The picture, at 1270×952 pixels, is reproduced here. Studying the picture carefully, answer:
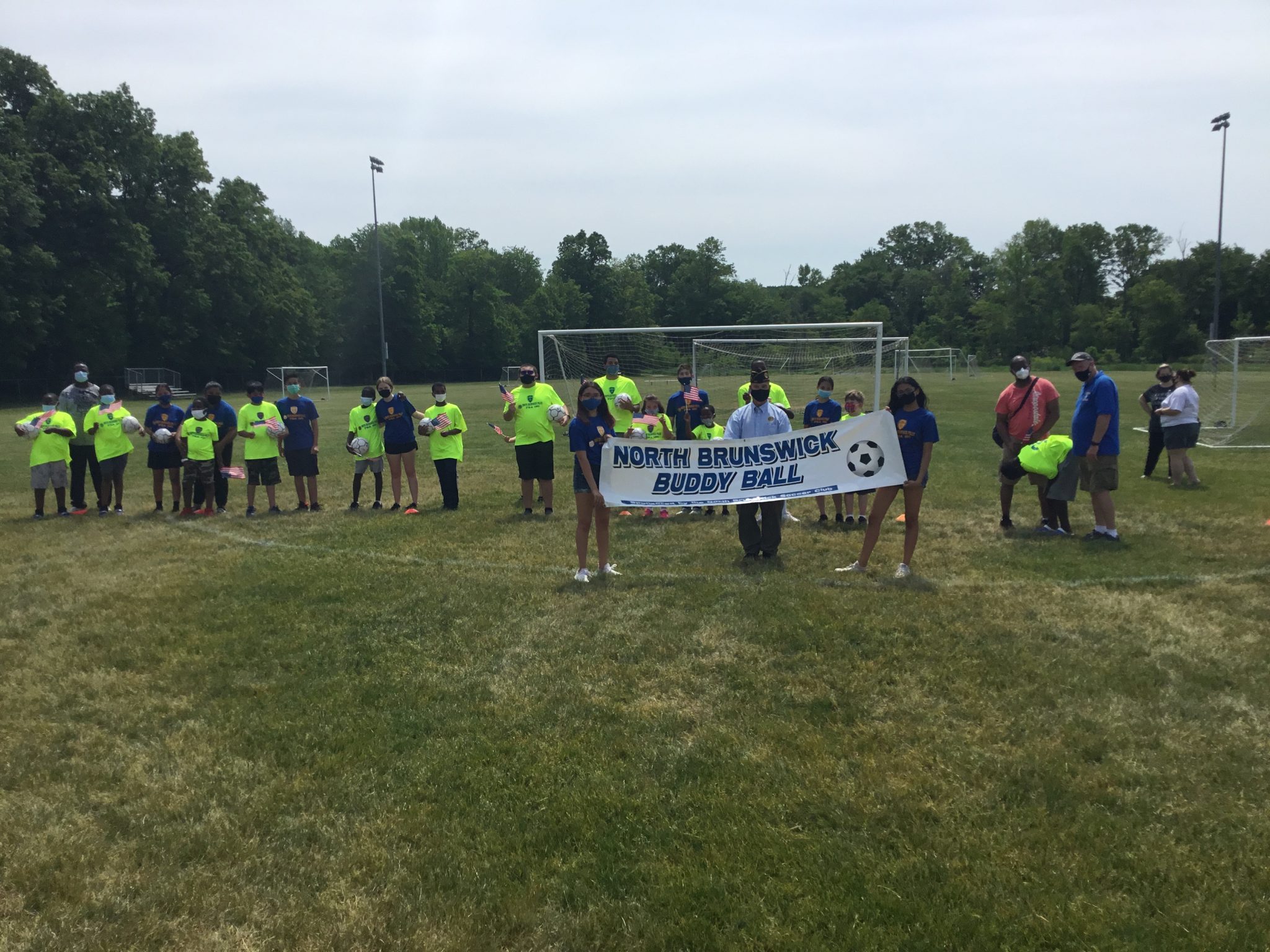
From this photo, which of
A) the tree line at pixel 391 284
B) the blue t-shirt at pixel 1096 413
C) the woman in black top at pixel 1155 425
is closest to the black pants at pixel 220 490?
the blue t-shirt at pixel 1096 413

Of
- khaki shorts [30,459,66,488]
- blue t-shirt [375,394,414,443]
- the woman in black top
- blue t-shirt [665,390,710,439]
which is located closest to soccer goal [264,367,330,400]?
khaki shorts [30,459,66,488]

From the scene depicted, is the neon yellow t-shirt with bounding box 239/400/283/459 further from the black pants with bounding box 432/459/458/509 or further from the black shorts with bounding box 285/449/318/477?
the black pants with bounding box 432/459/458/509

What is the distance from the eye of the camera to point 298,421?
1205cm

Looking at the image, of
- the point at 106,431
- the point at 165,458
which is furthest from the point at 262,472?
the point at 106,431

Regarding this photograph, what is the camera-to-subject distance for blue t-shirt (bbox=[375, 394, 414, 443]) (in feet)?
39.2

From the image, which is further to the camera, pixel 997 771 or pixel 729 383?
pixel 729 383

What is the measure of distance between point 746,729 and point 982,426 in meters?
21.0

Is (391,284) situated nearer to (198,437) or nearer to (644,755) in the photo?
(198,437)

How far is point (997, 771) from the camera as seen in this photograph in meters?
4.34

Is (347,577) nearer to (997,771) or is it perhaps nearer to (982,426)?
(997,771)

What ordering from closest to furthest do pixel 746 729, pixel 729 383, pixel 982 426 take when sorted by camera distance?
pixel 746 729 < pixel 982 426 < pixel 729 383

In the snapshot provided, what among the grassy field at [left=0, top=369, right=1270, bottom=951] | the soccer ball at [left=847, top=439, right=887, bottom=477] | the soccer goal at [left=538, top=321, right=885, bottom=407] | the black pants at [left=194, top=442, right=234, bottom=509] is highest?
the soccer goal at [left=538, top=321, right=885, bottom=407]

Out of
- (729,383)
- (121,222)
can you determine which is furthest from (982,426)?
(121,222)

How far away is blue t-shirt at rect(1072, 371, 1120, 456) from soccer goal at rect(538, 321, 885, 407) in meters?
4.23
